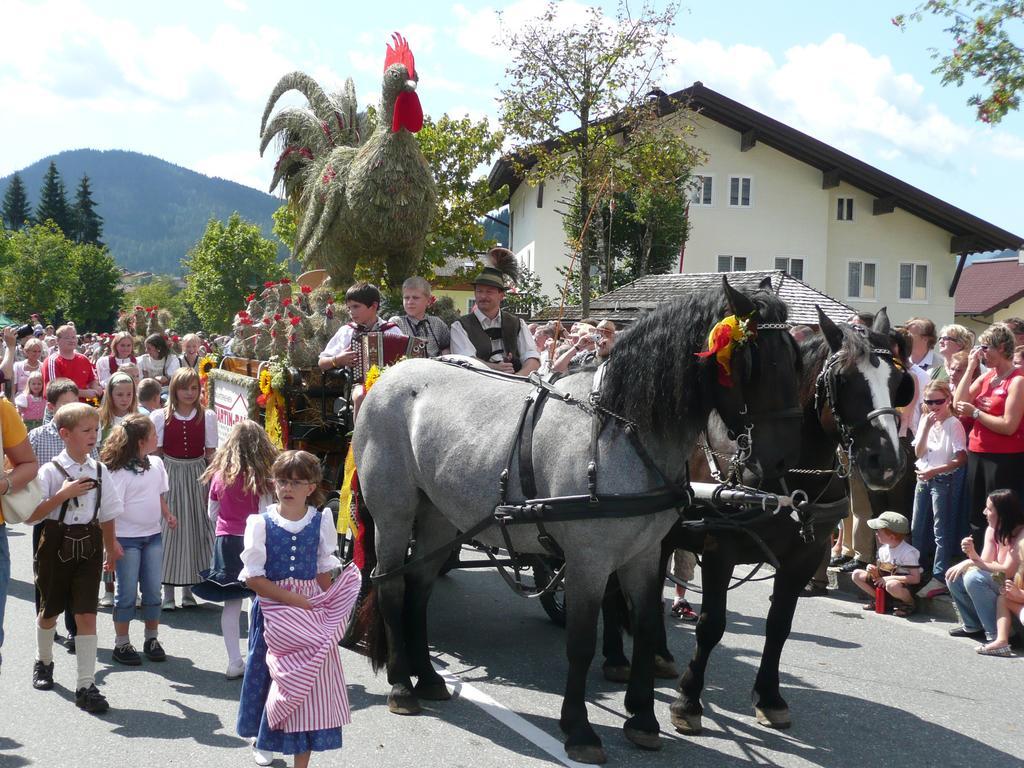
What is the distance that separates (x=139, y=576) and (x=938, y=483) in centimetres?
607

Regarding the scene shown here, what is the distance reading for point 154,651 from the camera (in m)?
6.04

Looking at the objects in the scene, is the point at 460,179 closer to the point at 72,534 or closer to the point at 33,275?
the point at 72,534

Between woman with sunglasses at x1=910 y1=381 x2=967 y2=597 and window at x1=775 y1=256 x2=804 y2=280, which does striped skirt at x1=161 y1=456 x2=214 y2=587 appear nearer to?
woman with sunglasses at x1=910 y1=381 x2=967 y2=597

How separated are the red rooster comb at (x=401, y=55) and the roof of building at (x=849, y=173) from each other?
73.6ft

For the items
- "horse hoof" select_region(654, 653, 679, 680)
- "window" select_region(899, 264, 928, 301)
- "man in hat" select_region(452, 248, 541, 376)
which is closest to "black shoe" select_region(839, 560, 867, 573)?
"horse hoof" select_region(654, 653, 679, 680)

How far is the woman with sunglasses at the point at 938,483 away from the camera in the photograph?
7.67 meters

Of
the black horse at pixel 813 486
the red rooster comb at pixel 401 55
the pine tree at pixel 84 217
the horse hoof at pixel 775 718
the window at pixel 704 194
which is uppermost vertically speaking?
the pine tree at pixel 84 217

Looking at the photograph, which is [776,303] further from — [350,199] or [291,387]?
[350,199]

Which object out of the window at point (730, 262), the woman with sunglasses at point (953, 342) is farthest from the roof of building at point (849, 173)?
the woman with sunglasses at point (953, 342)

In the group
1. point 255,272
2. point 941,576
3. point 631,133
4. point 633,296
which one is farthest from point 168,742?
point 255,272

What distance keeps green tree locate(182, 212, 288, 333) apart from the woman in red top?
6839 cm

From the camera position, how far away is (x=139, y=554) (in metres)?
6.18

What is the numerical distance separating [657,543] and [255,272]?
72583 millimetres

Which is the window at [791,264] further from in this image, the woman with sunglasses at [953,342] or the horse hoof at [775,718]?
the horse hoof at [775,718]
